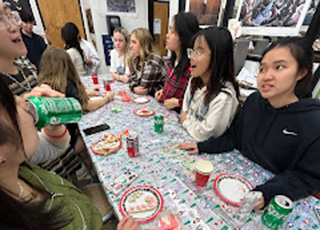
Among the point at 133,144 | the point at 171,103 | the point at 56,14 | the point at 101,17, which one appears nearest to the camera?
the point at 133,144

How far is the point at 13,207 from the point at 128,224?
43 centimetres

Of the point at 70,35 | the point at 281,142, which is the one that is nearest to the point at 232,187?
the point at 281,142

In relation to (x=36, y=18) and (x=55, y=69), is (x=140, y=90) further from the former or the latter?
(x=36, y=18)

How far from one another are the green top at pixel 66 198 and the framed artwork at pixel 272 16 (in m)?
2.60

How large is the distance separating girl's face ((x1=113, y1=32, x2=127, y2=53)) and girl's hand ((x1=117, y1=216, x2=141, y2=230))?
Result: 8.42 ft

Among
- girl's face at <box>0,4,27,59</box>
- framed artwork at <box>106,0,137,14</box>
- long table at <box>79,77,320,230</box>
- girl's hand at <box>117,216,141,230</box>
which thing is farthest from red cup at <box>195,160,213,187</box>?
framed artwork at <box>106,0,137,14</box>

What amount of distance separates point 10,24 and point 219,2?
9.03 feet

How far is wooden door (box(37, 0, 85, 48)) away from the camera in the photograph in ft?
12.5

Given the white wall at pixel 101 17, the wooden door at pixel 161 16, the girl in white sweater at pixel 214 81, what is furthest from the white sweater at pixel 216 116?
the wooden door at pixel 161 16

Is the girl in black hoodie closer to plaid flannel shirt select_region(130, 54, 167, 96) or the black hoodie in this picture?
the black hoodie

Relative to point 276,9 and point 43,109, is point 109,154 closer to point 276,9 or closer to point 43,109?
point 43,109

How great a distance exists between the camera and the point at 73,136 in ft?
5.87

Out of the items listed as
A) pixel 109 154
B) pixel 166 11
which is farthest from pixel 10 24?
pixel 166 11

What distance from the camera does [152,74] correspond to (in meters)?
2.14
